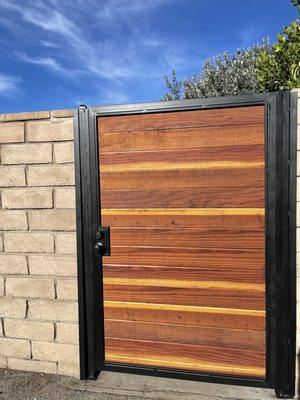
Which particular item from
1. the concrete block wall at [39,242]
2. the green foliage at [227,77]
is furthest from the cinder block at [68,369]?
the green foliage at [227,77]

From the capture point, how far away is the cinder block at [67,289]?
10.7 ft

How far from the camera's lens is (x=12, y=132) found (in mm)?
→ 3314

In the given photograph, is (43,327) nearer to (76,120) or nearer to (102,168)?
(102,168)

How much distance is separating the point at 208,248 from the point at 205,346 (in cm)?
87

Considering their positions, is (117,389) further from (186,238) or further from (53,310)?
(186,238)

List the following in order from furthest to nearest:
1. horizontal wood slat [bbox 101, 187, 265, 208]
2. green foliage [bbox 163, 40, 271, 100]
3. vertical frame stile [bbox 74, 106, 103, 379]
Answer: green foliage [bbox 163, 40, 271, 100], vertical frame stile [bbox 74, 106, 103, 379], horizontal wood slat [bbox 101, 187, 265, 208]

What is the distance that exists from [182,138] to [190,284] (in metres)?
1.26

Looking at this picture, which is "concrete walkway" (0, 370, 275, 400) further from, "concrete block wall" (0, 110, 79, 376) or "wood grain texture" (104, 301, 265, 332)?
"wood grain texture" (104, 301, 265, 332)

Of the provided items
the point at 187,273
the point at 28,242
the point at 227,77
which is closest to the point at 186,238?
the point at 187,273

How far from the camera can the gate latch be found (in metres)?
3.15

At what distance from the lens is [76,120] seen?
10.3ft

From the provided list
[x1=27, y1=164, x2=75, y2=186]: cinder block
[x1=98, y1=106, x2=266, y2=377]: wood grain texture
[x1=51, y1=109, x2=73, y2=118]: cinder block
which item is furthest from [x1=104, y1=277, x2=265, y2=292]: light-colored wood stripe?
[x1=51, y1=109, x2=73, y2=118]: cinder block

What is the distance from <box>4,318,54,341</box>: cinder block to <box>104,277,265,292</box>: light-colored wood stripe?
2.48 ft

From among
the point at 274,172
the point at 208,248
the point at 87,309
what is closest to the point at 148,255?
the point at 208,248
